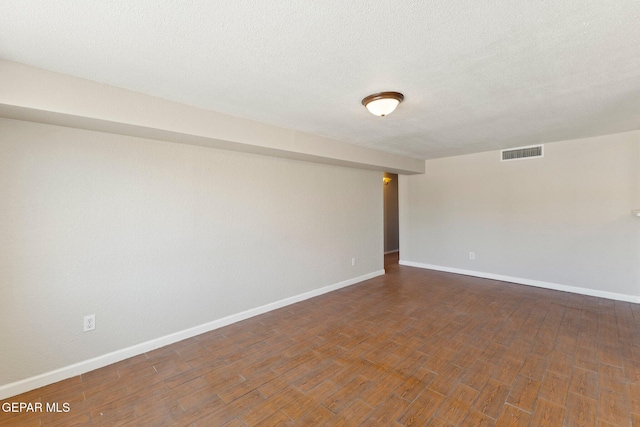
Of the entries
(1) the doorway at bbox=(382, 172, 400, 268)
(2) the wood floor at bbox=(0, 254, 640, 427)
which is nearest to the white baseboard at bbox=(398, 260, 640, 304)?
(2) the wood floor at bbox=(0, 254, 640, 427)

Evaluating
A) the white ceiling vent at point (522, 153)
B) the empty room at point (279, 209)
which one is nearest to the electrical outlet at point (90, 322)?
the empty room at point (279, 209)

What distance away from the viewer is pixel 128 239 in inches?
98.1

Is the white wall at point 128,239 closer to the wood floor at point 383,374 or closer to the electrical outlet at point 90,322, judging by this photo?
the electrical outlet at point 90,322

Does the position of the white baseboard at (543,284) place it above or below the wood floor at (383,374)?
above

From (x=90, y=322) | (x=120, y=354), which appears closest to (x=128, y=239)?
(x=90, y=322)

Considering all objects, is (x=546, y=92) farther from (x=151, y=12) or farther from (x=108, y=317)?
(x=108, y=317)

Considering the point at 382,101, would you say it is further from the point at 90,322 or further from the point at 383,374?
the point at 90,322

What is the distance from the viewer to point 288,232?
12.3 ft

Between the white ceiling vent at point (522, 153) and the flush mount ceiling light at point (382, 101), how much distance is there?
3.37m

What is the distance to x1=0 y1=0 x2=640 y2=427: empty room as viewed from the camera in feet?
5.02

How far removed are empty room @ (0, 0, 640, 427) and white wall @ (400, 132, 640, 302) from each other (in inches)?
1.4

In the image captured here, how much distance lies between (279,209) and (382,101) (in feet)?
6.41

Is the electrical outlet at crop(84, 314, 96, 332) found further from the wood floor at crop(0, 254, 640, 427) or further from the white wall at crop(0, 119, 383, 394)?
the wood floor at crop(0, 254, 640, 427)

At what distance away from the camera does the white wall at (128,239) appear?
2.04 meters
